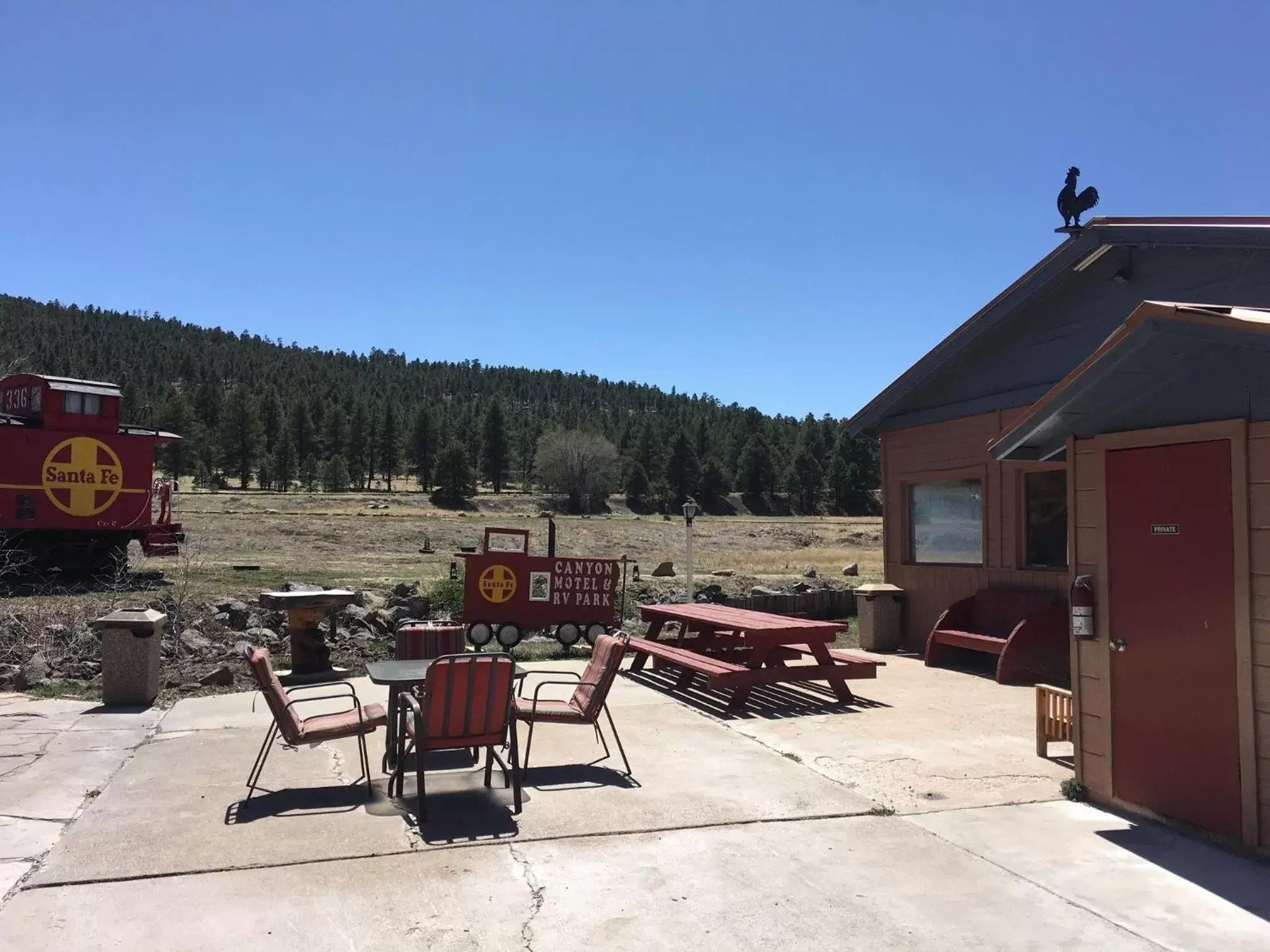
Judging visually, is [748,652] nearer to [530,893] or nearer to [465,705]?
[465,705]

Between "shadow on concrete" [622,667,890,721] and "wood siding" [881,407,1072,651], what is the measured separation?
107 inches

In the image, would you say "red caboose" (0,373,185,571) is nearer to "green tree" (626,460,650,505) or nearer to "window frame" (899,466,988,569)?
"window frame" (899,466,988,569)

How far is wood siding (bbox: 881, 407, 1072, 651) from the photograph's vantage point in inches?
418

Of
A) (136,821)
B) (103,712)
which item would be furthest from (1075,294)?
(103,712)

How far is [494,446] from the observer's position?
10469 cm

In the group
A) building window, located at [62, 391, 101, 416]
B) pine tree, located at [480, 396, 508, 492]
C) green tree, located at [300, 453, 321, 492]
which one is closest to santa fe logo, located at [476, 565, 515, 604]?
building window, located at [62, 391, 101, 416]

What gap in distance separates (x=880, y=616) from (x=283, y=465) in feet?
298

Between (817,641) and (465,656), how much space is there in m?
4.19

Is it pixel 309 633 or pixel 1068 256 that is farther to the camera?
pixel 309 633

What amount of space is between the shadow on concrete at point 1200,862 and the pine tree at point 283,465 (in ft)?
308

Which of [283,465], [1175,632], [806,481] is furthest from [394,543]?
[806,481]

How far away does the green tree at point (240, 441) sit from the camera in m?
97.1

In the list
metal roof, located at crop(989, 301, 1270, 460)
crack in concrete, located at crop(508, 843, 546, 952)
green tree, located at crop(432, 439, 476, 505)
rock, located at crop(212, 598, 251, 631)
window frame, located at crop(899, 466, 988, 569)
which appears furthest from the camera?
green tree, located at crop(432, 439, 476, 505)

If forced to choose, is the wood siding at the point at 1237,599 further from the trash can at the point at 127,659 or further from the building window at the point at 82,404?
the building window at the point at 82,404
